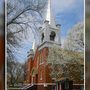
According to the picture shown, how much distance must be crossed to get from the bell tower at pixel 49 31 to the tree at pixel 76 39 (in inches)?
3.7

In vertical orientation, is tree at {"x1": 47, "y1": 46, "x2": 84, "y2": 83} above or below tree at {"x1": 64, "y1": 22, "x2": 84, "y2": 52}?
below

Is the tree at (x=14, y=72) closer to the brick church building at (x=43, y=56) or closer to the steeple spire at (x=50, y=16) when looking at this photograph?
the brick church building at (x=43, y=56)

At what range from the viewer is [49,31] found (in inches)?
85.8

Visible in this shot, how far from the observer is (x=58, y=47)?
2.20 meters

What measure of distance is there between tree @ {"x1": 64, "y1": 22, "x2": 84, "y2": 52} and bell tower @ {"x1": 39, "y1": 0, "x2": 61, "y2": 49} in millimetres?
95

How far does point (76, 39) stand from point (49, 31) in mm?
269

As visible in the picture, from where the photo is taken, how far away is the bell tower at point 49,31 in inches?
86.0

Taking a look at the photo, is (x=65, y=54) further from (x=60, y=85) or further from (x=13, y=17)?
(x=13, y=17)

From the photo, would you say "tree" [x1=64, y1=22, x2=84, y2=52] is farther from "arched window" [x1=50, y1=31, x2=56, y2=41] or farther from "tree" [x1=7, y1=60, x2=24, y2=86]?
"tree" [x1=7, y1=60, x2=24, y2=86]

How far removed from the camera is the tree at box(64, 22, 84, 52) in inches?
86.4

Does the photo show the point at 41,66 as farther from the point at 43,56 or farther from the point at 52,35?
the point at 52,35

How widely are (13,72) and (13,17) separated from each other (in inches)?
20.5

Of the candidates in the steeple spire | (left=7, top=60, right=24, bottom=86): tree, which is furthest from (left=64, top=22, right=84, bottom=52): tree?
(left=7, top=60, right=24, bottom=86): tree

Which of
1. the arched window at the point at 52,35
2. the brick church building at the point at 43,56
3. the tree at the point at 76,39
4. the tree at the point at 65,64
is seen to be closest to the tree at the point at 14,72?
the brick church building at the point at 43,56
